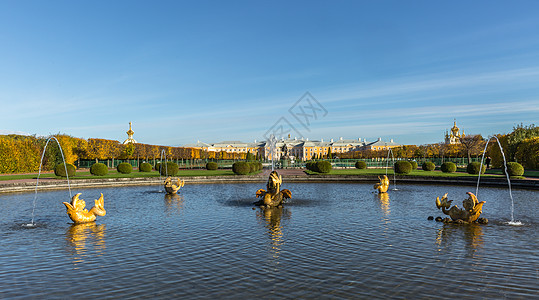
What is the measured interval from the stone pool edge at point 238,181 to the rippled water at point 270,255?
10327 millimetres

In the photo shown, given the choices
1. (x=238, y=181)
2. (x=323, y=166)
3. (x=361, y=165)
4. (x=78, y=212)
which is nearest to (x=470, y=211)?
(x=78, y=212)

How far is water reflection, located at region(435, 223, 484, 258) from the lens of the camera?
8188 mm

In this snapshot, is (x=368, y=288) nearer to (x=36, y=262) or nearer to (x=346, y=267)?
(x=346, y=267)

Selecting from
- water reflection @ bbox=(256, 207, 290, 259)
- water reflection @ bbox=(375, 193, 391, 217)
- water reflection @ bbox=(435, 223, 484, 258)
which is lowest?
water reflection @ bbox=(435, 223, 484, 258)

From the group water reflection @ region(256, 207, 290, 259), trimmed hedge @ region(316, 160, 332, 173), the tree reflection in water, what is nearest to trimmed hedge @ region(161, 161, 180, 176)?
trimmed hedge @ region(316, 160, 332, 173)

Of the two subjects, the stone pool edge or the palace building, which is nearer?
the stone pool edge

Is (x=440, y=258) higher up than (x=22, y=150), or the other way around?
(x=22, y=150)

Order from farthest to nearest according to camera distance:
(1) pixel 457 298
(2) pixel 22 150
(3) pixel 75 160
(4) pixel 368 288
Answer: (3) pixel 75 160 < (2) pixel 22 150 < (4) pixel 368 288 < (1) pixel 457 298

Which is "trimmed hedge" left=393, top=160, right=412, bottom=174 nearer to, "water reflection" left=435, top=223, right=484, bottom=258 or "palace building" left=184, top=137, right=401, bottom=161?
"water reflection" left=435, top=223, right=484, bottom=258

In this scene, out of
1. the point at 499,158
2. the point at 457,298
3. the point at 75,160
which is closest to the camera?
the point at 457,298

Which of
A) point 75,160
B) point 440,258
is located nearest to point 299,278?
point 440,258

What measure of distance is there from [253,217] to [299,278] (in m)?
6.38

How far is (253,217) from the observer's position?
12.5 meters

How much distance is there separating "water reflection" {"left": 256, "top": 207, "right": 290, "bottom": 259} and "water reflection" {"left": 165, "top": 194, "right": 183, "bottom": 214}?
3.43m
